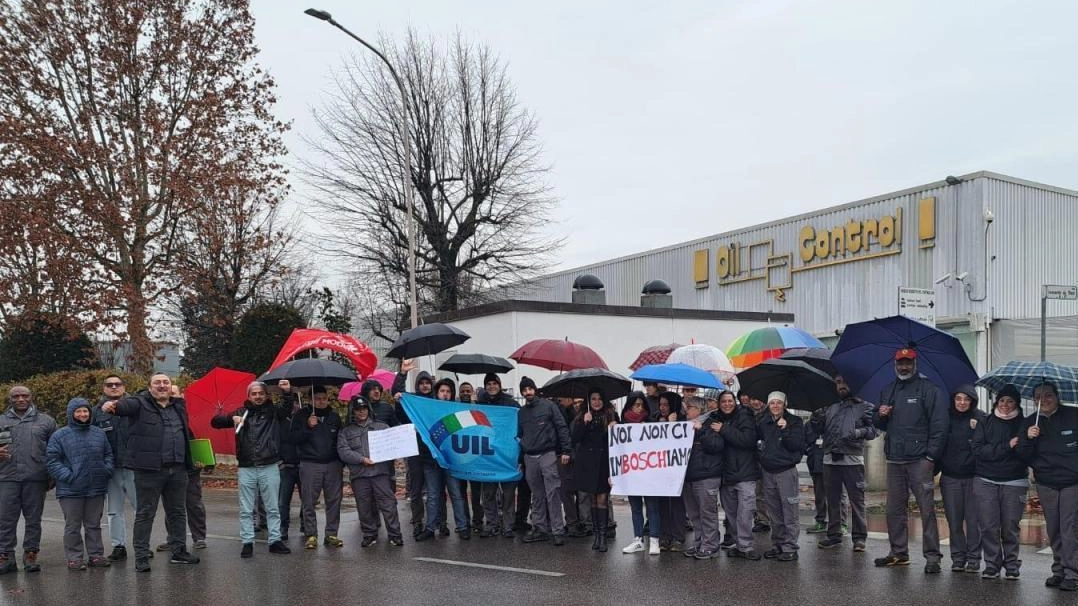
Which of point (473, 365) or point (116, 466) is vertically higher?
point (473, 365)

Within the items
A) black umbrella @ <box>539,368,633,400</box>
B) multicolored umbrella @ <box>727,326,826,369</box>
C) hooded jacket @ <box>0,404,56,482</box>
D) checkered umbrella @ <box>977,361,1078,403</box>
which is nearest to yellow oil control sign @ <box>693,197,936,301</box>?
multicolored umbrella @ <box>727,326,826,369</box>

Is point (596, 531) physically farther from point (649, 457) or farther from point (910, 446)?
point (910, 446)

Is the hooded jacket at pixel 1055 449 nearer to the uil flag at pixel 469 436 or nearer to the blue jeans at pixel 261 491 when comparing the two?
the uil flag at pixel 469 436

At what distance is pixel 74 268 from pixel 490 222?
1556 centimetres

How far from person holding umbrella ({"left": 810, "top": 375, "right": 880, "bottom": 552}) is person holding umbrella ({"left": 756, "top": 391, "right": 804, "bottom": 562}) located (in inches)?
26.1

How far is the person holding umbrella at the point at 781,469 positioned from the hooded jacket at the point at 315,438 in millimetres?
4978

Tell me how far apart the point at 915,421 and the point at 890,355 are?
0.87m

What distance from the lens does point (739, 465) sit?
11.1 metres

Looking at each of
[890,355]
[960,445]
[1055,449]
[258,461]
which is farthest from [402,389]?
[1055,449]

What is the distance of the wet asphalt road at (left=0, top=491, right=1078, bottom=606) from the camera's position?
9008mm

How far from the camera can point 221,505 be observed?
58.9ft

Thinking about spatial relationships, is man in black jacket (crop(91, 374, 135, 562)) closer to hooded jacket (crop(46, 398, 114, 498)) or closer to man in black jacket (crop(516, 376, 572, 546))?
hooded jacket (crop(46, 398, 114, 498))

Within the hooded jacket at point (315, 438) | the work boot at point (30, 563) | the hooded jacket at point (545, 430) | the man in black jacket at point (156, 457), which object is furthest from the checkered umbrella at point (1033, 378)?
the work boot at point (30, 563)

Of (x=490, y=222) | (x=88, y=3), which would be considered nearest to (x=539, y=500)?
(x=88, y=3)
